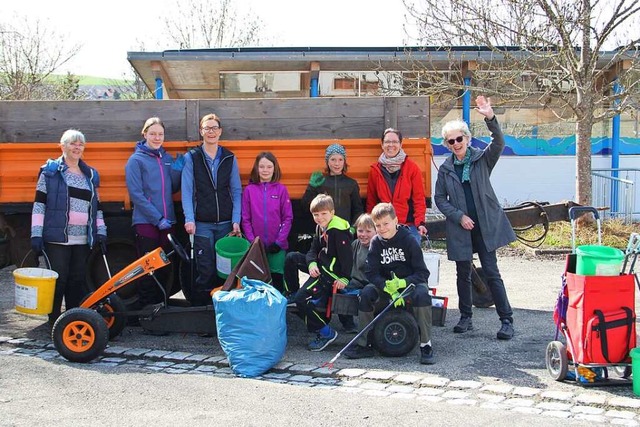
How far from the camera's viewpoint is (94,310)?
6.54 metres

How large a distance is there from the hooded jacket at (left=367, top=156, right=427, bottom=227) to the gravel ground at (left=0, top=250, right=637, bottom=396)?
3.61 ft

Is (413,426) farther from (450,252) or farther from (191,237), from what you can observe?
(191,237)

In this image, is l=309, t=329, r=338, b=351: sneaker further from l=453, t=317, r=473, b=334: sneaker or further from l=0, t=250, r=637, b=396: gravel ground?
l=453, t=317, r=473, b=334: sneaker

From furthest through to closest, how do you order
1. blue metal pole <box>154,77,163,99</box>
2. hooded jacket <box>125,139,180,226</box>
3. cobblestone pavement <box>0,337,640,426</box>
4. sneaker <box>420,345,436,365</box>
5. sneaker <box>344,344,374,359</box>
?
blue metal pole <box>154,77,163,99</box> < hooded jacket <box>125,139,180,226</box> < sneaker <box>344,344,374,359</box> < sneaker <box>420,345,436,365</box> < cobblestone pavement <box>0,337,640,426</box>

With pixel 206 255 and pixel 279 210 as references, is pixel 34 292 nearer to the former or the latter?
pixel 206 255

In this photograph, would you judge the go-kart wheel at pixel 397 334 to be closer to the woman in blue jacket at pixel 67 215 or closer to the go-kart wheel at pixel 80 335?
the go-kart wheel at pixel 80 335

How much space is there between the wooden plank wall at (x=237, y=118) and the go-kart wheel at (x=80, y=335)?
2059mm

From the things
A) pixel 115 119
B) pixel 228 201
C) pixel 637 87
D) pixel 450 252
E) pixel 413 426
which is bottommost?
pixel 413 426

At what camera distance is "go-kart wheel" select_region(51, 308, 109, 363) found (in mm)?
6211

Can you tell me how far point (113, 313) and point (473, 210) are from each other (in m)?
3.27

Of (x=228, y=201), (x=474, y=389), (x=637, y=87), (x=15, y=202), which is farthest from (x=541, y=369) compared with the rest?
(x=637, y=87)

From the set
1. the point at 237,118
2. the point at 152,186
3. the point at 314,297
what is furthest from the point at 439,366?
the point at 237,118

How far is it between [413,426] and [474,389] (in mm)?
933

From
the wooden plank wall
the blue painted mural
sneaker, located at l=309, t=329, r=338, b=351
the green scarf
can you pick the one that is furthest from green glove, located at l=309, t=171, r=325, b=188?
the blue painted mural
